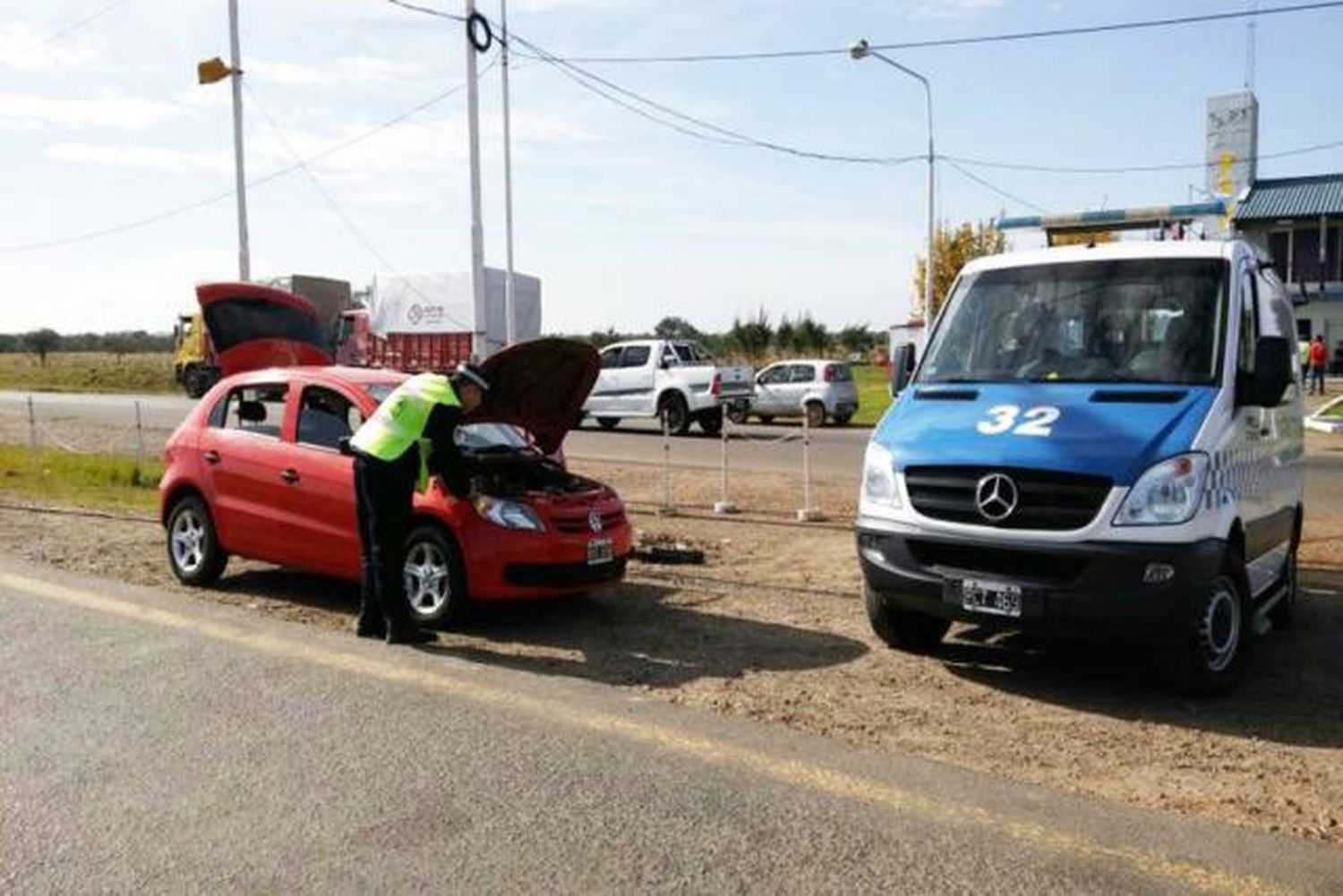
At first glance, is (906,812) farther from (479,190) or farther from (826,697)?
(479,190)

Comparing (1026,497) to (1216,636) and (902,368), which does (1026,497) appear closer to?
(1216,636)

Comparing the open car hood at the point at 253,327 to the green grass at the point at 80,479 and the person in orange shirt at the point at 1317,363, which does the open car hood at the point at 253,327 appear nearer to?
the green grass at the point at 80,479

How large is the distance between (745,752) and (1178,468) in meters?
2.48

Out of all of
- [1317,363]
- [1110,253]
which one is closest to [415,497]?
[1110,253]

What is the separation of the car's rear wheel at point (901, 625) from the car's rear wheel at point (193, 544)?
480 centimetres

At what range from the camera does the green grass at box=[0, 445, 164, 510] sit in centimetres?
1427

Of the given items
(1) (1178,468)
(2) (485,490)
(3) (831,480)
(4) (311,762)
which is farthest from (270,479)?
(3) (831,480)

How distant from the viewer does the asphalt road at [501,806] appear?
3.97 metres

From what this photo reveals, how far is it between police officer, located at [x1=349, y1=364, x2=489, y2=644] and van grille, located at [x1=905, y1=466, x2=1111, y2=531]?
2843mm

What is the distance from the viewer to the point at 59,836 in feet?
14.0

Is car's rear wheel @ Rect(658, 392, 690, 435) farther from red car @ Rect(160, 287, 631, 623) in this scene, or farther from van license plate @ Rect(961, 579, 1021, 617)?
van license plate @ Rect(961, 579, 1021, 617)

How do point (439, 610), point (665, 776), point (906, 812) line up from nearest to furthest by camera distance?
point (906, 812)
point (665, 776)
point (439, 610)

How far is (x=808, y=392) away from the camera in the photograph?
28.6 meters

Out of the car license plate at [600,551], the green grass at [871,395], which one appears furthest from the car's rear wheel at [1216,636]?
the green grass at [871,395]
